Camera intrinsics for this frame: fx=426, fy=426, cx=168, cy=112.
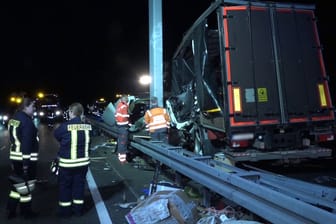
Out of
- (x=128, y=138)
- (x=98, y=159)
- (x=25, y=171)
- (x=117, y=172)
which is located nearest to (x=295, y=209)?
(x=25, y=171)

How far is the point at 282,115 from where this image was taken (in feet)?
26.6

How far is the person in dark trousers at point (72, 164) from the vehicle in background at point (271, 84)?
9.96ft

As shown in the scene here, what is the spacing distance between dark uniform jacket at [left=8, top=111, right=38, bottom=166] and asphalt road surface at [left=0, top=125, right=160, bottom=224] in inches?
33.5

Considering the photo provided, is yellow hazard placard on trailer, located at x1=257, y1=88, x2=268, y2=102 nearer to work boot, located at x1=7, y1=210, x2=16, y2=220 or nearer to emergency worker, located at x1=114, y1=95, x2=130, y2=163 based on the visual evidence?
emergency worker, located at x1=114, y1=95, x2=130, y2=163

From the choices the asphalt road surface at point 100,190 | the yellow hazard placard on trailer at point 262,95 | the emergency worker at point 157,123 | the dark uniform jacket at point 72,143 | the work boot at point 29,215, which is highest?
the yellow hazard placard on trailer at point 262,95

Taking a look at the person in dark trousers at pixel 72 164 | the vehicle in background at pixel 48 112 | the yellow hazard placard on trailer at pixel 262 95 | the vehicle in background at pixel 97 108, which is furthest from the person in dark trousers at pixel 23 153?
the vehicle in background at pixel 48 112

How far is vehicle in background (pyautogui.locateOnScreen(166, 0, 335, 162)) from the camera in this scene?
7.98 meters

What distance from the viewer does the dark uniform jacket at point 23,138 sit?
19.7 feet

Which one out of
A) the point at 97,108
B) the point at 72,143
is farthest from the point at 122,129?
the point at 97,108

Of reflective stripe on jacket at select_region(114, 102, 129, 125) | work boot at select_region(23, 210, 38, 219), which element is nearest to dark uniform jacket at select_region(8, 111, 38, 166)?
work boot at select_region(23, 210, 38, 219)

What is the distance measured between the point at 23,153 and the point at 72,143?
27.7 inches

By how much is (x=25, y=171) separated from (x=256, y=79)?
447cm

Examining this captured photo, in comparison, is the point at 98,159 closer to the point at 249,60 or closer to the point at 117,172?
the point at 117,172

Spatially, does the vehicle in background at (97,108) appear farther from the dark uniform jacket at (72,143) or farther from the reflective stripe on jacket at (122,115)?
the dark uniform jacket at (72,143)
